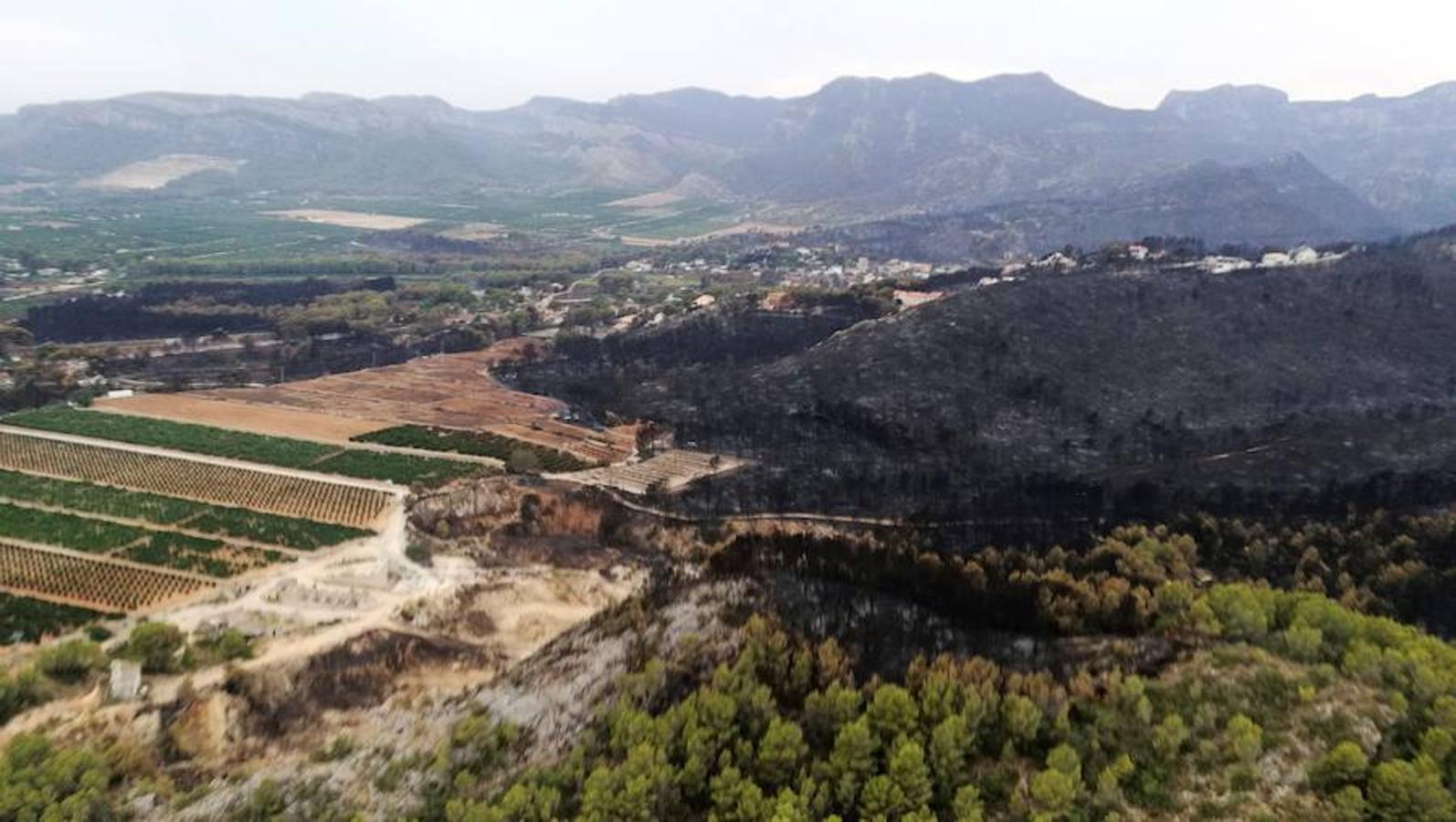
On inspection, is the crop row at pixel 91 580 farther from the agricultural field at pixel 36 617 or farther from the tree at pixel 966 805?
the tree at pixel 966 805

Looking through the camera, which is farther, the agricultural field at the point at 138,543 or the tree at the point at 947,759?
the agricultural field at the point at 138,543

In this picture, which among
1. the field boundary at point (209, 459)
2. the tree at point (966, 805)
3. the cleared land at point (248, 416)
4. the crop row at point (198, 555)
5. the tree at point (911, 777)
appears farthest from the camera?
the cleared land at point (248, 416)


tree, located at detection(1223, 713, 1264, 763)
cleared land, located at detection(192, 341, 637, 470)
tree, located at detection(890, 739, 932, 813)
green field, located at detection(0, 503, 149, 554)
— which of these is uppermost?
tree, located at detection(1223, 713, 1264, 763)

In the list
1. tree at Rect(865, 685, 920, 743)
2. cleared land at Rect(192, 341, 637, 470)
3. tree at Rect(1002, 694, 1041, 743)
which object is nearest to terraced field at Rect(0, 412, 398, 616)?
cleared land at Rect(192, 341, 637, 470)

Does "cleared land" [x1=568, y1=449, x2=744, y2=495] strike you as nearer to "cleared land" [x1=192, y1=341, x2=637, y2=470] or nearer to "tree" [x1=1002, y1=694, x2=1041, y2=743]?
"cleared land" [x1=192, y1=341, x2=637, y2=470]

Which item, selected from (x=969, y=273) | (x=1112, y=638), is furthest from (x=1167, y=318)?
(x=1112, y=638)

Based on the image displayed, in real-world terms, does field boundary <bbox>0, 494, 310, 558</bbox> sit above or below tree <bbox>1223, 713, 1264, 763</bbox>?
below

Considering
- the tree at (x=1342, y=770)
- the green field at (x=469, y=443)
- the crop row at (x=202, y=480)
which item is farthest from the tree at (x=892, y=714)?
the green field at (x=469, y=443)
